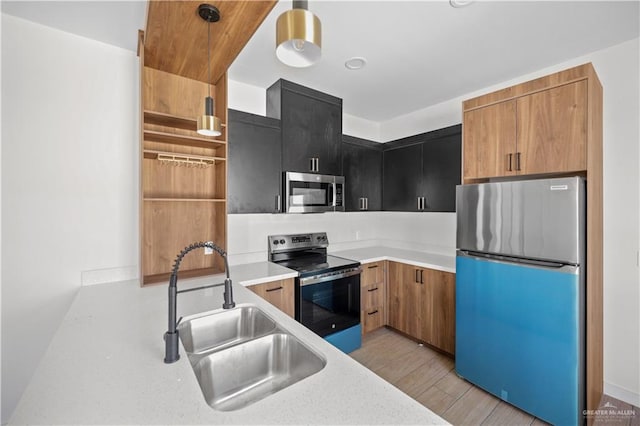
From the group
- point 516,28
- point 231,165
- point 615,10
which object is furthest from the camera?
point 231,165

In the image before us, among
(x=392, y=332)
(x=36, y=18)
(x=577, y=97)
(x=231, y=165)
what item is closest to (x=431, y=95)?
(x=577, y=97)

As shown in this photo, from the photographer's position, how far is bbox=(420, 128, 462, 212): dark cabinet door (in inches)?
107

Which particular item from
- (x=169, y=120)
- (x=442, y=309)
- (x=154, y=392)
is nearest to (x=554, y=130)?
(x=442, y=309)

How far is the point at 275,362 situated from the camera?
3.97ft

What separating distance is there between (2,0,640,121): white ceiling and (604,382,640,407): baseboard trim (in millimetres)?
2545

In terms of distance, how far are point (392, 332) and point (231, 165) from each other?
247 cm

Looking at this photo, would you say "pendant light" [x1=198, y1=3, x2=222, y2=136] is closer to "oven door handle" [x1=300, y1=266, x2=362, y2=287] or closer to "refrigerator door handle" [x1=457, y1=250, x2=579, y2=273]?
"oven door handle" [x1=300, y1=266, x2=362, y2=287]

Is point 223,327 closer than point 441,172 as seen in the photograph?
Yes

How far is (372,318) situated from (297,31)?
284 centimetres

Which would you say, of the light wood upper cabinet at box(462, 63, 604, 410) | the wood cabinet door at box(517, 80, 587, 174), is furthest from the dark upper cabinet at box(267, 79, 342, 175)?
the wood cabinet door at box(517, 80, 587, 174)

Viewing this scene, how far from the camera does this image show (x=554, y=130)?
1.82 metres

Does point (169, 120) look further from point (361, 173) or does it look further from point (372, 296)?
point (372, 296)

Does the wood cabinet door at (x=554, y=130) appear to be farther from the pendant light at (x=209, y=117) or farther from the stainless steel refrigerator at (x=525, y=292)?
the pendant light at (x=209, y=117)

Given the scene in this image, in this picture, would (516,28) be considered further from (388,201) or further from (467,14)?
(388,201)
